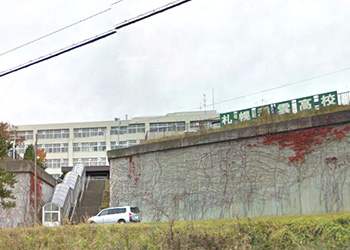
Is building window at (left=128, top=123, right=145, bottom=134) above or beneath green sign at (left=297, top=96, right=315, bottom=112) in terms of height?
above

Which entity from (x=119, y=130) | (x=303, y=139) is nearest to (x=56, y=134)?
(x=119, y=130)

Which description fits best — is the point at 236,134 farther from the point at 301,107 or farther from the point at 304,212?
the point at 304,212

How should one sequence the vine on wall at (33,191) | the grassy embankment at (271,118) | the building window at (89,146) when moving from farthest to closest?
1. the building window at (89,146)
2. the vine on wall at (33,191)
3. the grassy embankment at (271,118)

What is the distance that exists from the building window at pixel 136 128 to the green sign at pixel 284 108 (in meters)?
48.5

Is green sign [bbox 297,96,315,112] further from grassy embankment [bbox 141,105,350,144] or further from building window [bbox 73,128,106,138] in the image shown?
building window [bbox 73,128,106,138]

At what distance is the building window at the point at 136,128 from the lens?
7019 centimetres

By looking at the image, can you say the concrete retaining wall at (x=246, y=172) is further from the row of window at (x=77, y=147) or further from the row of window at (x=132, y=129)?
the row of window at (x=77, y=147)

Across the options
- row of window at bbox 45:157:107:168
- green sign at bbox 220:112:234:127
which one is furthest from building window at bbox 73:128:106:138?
green sign at bbox 220:112:234:127

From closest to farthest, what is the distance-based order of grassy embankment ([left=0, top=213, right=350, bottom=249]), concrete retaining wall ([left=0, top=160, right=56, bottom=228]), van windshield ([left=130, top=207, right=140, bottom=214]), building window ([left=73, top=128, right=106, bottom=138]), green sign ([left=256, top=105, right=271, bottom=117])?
grassy embankment ([left=0, top=213, right=350, bottom=249]) < green sign ([left=256, top=105, right=271, bottom=117]) < van windshield ([left=130, top=207, right=140, bottom=214]) < concrete retaining wall ([left=0, top=160, right=56, bottom=228]) < building window ([left=73, top=128, right=106, bottom=138])

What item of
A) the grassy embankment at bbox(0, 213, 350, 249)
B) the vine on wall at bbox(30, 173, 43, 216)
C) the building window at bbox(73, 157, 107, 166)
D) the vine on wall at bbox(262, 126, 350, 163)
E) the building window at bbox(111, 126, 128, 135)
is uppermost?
the building window at bbox(111, 126, 128, 135)

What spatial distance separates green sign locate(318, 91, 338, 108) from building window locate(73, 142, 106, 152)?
2119 inches

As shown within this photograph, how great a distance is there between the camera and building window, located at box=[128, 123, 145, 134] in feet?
230

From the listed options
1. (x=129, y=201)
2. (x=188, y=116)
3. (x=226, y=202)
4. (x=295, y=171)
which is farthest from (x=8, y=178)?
(x=188, y=116)

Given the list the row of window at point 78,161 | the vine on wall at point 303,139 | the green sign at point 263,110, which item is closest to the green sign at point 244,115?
the green sign at point 263,110
